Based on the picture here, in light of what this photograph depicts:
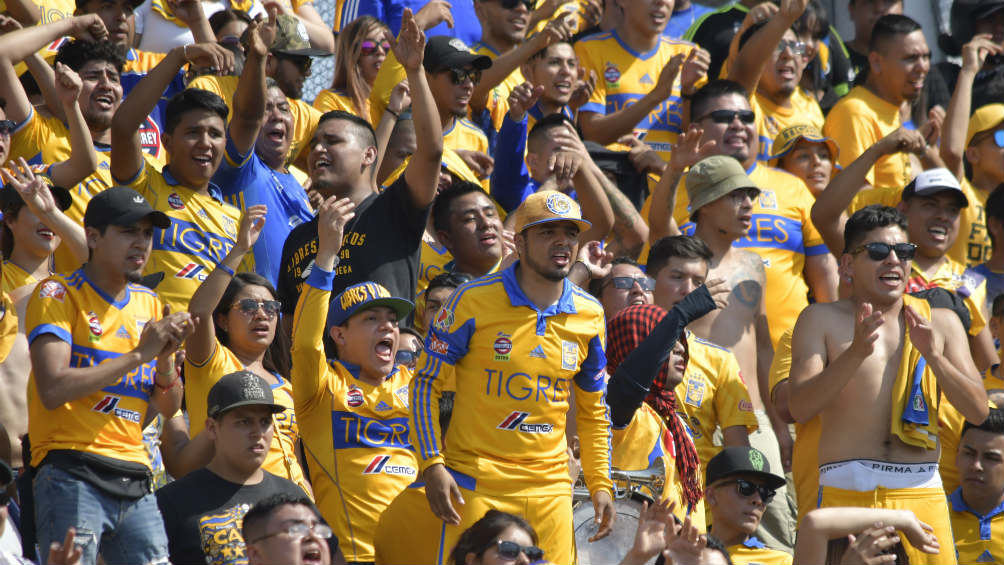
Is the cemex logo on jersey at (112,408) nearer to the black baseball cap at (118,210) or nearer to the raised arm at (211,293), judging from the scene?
the raised arm at (211,293)

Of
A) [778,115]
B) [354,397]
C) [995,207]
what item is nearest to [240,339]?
[354,397]

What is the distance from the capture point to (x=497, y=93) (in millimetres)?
10289

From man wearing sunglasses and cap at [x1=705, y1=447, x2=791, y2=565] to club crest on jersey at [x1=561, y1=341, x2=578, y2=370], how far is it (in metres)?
1.13

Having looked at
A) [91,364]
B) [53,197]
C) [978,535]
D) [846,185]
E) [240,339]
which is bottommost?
[978,535]

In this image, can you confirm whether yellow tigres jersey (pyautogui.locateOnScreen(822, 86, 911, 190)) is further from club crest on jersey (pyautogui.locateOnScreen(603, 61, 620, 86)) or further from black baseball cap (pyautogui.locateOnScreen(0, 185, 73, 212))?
black baseball cap (pyautogui.locateOnScreen(0, 185, 73, 212))

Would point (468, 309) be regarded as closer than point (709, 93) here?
Yes

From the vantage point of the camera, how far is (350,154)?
8039 mm

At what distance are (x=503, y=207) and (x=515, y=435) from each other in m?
3.32

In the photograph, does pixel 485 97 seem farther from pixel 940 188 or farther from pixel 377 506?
pixel 377 506

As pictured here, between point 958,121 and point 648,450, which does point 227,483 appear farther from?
point 958,121

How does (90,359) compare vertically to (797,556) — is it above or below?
above

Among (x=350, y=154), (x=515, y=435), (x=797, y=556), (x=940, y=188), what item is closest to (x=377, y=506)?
(x=515, y=435)

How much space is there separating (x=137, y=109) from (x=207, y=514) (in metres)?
2.57

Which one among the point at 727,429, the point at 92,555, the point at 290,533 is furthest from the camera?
the point at 727,429
